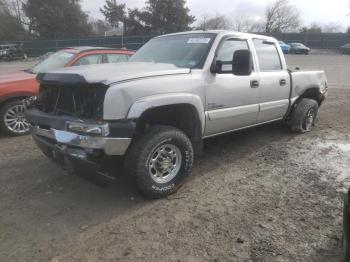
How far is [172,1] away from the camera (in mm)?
53094

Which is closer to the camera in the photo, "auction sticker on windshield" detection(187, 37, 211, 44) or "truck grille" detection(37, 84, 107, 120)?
"truck grille" detection(37, 84, 107, 120)

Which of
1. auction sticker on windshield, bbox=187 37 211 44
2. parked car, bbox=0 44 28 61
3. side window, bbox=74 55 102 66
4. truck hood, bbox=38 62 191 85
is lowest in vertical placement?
parked car, bbox=0 44 28 61

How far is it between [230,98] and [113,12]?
69.3 m

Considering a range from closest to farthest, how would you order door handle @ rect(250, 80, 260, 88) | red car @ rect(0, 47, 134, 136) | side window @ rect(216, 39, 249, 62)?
side window @ rect(216, 39, 249, 62) < door handle @ rect(250, 80, 260, 88) < red car @ rect(0, 47, 134, 136)

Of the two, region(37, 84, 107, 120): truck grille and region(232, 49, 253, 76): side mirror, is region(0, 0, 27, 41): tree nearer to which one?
region(37, 84, 107, 120): truck grille

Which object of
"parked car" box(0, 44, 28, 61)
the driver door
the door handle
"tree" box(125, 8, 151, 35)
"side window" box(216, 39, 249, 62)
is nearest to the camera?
the driver door

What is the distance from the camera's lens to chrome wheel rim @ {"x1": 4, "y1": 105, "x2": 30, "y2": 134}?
6.36 meters

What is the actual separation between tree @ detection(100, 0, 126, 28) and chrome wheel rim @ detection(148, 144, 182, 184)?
67.3m

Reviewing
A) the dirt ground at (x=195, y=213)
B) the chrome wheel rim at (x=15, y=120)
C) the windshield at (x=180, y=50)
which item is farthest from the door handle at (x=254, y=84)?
the chrome wheel rim at (x=15, y=120)

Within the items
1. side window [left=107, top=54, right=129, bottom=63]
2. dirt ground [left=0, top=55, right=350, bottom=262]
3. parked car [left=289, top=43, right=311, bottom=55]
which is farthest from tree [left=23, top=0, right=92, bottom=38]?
dirt ground [left=0, top=55, right=350, bottom=262]

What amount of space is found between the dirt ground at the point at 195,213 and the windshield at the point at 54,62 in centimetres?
211

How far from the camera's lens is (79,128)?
346 centimetres

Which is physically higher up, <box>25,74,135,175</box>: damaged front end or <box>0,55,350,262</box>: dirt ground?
<box>25,74,135,175</box>: damaged front end

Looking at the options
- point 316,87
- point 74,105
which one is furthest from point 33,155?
point 316,87
